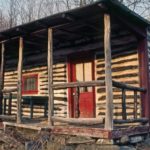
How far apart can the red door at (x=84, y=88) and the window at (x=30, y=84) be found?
2.49 metres

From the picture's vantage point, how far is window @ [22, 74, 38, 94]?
50.0 ft

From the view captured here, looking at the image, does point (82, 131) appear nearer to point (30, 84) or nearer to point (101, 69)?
point (101, 69)

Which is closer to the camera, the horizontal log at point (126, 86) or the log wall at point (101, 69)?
the horizontal log at point (126, 86)

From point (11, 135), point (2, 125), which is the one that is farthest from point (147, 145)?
point (2, 125)

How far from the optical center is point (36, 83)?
15219 millimetres

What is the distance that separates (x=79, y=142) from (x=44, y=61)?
6.43 m

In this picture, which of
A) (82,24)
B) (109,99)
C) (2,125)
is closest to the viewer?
(109,99)

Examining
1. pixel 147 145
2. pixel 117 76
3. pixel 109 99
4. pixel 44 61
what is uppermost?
pixel 44 61

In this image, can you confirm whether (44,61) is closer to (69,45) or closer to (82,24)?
(69,45)

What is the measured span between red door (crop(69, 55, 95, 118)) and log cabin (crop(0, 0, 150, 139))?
37 millimetres

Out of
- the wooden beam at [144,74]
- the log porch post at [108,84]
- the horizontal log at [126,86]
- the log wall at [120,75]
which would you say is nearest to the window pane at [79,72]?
the log wall at [120,75]

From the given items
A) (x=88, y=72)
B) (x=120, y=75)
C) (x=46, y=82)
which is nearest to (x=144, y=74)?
(x=120, y=75)

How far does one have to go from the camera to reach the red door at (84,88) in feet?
40.8

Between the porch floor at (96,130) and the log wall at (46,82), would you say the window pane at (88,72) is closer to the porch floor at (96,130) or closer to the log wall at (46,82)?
the log wall at (46,82)
